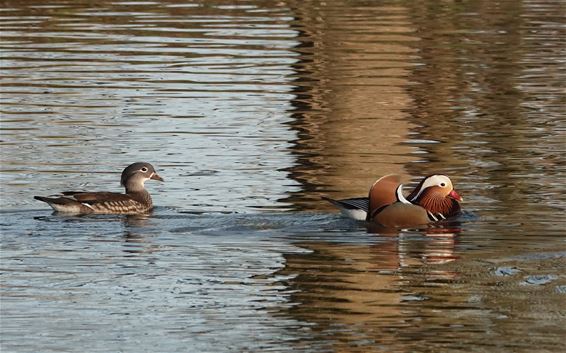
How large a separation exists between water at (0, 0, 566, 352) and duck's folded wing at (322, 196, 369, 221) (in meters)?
0.12

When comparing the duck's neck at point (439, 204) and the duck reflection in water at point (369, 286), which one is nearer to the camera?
the duck reflection in water at point (369, 286)

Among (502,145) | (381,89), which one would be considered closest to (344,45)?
(381,89)

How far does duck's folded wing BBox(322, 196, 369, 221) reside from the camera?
1473 centimetres

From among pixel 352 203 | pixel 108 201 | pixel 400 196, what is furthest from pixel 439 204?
pixel 108 201

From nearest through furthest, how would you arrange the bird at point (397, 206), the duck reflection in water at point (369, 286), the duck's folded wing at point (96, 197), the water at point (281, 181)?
the duck reflection in water at point (369, 286) → the water at point (281, 181) → the bird at point (397, 206) → the duck's folded wing at point (96, 197)

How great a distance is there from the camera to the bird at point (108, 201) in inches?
589

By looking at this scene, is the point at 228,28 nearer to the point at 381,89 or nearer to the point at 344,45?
the point at 344,45

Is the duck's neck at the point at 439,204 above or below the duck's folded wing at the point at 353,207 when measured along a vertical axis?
below

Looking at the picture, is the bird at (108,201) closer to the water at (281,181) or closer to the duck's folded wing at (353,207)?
the water at (281,181)

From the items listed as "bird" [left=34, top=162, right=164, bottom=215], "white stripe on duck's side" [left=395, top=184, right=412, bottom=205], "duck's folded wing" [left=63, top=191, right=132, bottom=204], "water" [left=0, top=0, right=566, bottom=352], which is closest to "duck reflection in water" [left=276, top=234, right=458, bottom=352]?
"water" [left=0, top=0, right=566, bottom=352]

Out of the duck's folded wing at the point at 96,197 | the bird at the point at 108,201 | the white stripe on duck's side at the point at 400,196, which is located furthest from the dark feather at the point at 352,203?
the duck's folded wing at the point at 96,197

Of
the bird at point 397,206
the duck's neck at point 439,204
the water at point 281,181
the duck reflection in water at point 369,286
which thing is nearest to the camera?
the duck reflection in water at point 369,286

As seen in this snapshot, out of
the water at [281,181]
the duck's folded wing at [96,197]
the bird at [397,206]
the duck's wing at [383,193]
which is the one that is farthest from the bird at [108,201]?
the duck's wing at [383,193]

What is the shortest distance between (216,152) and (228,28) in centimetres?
1424
